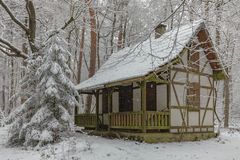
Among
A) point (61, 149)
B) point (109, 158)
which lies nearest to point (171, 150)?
point (109, 158)

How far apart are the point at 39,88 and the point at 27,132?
6.96ft

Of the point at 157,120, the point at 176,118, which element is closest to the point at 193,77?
the point at 176,118

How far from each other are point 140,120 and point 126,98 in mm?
4435

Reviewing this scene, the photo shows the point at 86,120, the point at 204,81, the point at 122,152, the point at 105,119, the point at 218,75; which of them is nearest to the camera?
the point at 122,152

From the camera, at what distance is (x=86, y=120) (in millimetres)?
24438

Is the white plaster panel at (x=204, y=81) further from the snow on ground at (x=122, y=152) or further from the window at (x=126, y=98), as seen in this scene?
the snow on ground at (x=122, y=152)

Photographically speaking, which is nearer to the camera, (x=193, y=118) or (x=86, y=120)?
(x=193, y=118)

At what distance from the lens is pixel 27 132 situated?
16750mm

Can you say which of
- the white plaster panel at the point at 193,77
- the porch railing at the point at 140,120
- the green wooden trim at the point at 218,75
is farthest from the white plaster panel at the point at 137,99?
the green wooden trim at the point at 218,75

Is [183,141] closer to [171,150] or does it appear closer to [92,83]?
[171,150]

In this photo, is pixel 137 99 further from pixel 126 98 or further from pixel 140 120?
pixel 140 120

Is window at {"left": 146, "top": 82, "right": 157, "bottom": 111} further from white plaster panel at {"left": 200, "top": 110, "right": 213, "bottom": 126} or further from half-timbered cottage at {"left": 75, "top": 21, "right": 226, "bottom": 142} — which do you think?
white plaster panel at {"left": 200, "top": 110, "right": 213, "bottom": 126}

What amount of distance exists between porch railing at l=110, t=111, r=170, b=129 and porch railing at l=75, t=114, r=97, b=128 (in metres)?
4.12

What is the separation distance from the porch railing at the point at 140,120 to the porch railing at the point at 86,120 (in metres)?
4.12
